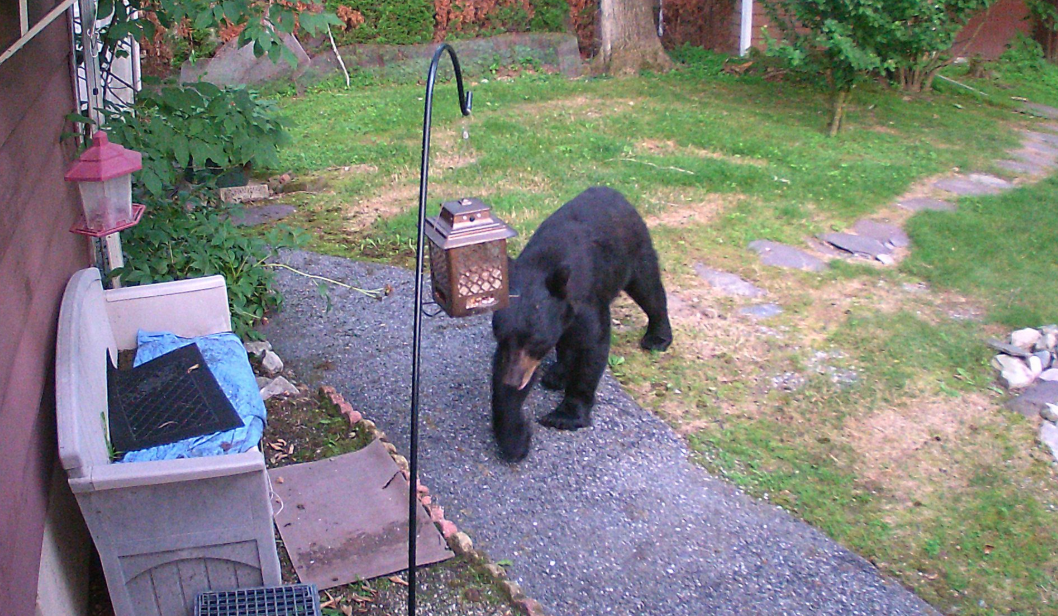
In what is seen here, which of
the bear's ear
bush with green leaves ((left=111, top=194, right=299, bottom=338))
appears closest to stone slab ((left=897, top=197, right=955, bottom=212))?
the bear's ear

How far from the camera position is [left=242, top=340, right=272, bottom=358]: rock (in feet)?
15.6

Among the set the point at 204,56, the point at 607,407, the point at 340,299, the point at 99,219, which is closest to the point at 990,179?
the point at 607,407

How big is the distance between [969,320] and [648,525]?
9.79ft

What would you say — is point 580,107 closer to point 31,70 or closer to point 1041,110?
point 1041,110

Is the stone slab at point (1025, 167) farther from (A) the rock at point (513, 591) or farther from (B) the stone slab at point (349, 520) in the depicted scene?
(A) the rock at point (513, 591)

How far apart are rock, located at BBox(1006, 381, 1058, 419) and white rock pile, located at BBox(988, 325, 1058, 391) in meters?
0.07

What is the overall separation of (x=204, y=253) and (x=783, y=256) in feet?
13.0

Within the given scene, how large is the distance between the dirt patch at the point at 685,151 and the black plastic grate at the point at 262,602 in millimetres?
6663

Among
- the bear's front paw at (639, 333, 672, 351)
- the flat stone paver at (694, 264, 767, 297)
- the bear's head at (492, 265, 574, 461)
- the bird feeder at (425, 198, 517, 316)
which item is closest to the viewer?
the bird feeder at (425, 198, 517, 316)

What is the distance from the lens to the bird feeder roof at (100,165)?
3094 millimetres

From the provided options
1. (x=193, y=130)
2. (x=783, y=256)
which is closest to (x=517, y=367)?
(x=193, y=130)

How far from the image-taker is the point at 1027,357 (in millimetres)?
4910

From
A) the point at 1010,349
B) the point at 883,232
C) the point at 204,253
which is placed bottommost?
the point at 1010,349

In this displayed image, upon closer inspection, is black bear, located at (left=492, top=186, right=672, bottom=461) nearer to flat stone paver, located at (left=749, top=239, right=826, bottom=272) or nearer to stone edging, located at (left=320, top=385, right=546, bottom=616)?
stone edging, located at (left=320, top=385, right=546, bottom=616)
